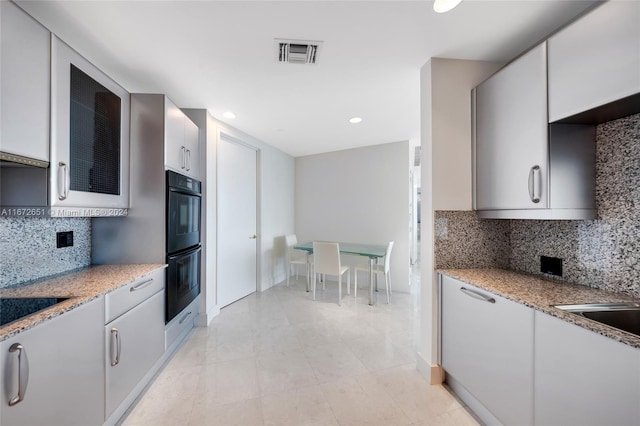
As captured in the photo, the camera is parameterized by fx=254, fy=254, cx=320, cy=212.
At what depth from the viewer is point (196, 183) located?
2.65 m

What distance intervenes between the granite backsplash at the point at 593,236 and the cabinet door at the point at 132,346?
7.05 feet

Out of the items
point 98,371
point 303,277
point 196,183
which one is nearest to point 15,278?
point 98,371

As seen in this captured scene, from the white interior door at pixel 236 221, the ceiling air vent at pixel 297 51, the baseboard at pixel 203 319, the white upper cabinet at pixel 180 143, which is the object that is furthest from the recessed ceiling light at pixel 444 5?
the baseboard at pixel 203 319

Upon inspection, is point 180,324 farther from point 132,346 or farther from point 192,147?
point 192,147

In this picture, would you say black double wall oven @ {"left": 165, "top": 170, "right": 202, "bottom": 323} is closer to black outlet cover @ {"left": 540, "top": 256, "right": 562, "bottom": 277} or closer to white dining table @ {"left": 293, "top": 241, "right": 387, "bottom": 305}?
white dining table @ {"left": 293, "top": 241, "right": 387, "bottom": 305}

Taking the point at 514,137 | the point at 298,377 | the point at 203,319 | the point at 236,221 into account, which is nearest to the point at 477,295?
the point at 514,137

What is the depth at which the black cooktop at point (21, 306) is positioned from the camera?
1.12 m

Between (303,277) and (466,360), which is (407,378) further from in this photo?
(303,277)

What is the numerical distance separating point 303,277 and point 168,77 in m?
3.90

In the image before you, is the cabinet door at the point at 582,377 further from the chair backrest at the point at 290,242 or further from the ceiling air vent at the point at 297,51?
the chair backrest at the point at 290,242

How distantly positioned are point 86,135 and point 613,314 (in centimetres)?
301

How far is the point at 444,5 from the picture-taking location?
1355 millimetres

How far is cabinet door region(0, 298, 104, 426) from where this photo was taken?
3.16 feet

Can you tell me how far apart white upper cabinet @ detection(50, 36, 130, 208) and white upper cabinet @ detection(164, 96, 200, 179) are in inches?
11.1
